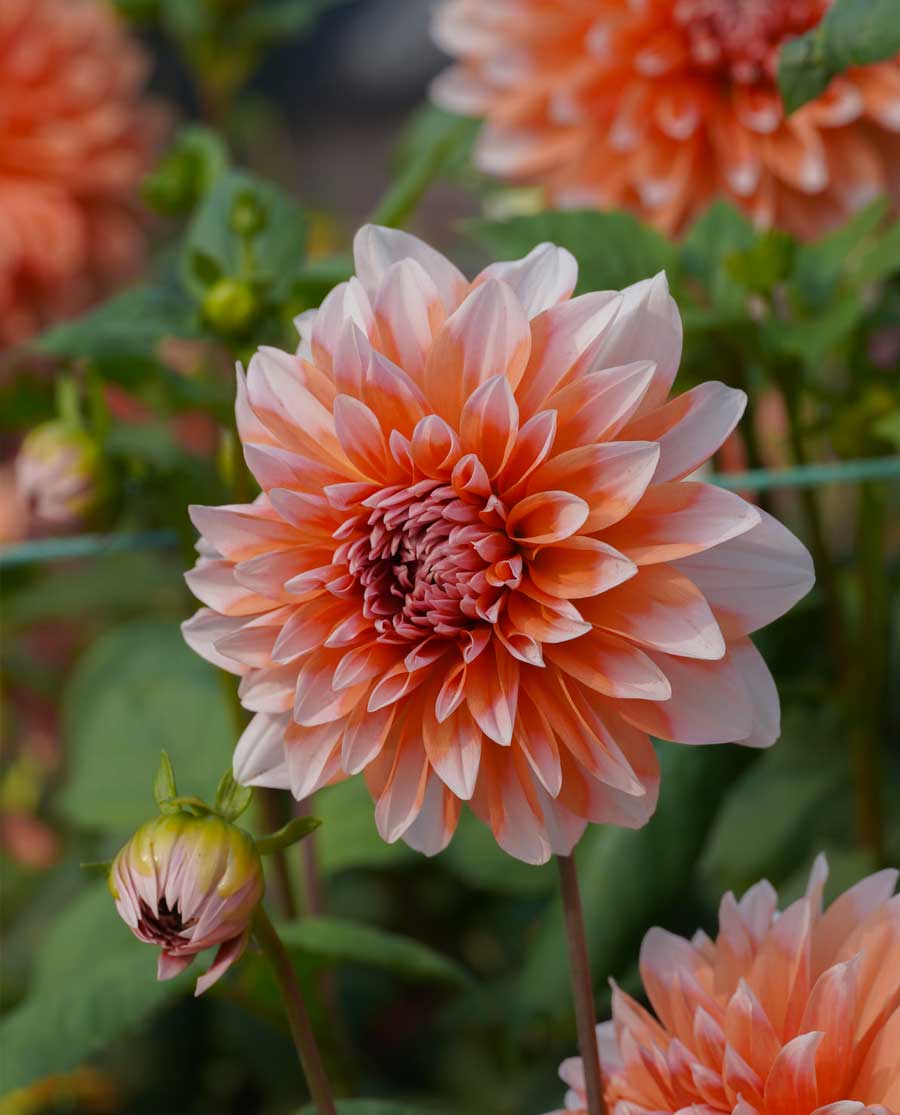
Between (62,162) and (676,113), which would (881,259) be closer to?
(676,113)

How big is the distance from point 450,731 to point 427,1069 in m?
0.44

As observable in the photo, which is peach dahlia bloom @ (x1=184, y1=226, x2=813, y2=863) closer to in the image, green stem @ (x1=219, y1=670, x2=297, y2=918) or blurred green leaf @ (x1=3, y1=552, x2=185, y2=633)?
green stem @ (x1=219, y1=670, x2=297, y2=918)

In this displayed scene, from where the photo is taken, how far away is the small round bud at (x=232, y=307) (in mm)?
492

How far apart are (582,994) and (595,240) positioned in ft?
1.04

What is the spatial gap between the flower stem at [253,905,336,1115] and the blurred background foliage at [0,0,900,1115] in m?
0.05

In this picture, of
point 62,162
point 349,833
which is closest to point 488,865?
point 349,833

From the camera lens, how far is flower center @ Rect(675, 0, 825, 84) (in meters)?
0.59

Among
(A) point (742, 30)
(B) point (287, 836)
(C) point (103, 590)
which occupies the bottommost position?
(C) point (103, 590)

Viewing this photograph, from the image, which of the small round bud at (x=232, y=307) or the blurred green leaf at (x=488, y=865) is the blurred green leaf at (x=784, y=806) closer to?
the blurred green leaf at (x=488, y=865)

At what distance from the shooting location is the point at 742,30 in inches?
23.2

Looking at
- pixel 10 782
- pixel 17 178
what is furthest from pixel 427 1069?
pixel 17 178

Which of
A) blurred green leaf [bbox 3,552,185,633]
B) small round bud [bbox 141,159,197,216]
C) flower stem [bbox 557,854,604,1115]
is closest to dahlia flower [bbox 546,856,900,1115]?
flower stem [bbox 557,854,604,1115]

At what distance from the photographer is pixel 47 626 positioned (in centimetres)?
108

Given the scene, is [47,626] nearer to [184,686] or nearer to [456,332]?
[184,686]
